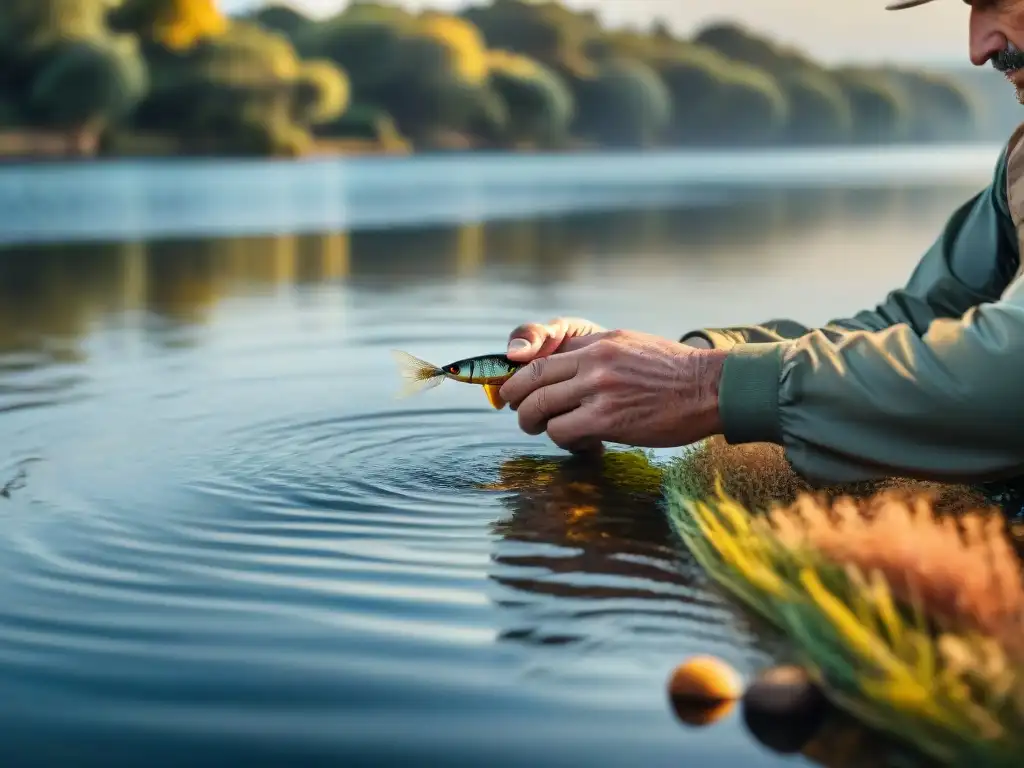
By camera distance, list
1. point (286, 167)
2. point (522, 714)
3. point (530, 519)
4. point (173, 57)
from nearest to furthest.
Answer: point (522, 714), point (530, 519), point (286, 167), point (173, 57)

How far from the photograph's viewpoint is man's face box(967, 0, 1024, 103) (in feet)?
13.6

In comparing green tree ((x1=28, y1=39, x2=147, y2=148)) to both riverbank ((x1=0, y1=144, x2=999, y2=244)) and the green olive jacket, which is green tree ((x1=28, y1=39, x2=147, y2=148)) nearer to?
riverbank ((x1=0, y1=144, x2=999, y2=244))

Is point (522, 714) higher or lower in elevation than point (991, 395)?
lower

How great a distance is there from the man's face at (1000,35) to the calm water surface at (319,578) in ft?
5.68

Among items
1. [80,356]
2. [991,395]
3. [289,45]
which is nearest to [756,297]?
[80,356]

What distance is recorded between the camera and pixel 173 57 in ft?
268

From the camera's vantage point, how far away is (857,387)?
3832mm

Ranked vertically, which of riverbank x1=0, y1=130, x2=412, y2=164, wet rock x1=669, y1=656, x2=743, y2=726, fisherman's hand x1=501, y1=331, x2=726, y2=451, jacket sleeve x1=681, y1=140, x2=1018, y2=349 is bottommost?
riverbank x1=0, y1=130, x2=412, y2=164

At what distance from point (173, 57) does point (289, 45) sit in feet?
48.1

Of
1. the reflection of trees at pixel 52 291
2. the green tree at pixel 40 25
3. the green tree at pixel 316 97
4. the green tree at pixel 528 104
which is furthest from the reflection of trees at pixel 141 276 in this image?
the green tree at pixel 528 104

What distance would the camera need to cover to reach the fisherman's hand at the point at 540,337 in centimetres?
494

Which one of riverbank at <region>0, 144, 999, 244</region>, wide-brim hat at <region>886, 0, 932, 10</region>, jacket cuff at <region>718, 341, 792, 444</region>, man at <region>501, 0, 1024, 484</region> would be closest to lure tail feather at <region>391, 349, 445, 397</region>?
man at <region>501, 0, 1024, 484</region>

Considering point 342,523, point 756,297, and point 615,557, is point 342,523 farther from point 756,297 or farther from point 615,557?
point 756,297

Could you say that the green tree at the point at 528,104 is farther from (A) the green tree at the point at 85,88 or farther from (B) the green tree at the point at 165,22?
(A) the green tree at the point at 85,88
